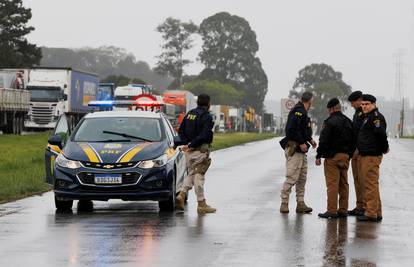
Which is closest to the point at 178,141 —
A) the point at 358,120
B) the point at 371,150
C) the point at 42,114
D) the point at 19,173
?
the point at 358,120

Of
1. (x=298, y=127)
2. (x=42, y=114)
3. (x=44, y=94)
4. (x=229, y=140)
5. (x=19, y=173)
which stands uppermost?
(x=44, y=94)

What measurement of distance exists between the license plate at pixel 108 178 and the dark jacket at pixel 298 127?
2.61 meters


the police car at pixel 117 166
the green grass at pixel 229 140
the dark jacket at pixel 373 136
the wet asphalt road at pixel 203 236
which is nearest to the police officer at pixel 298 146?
the wet asphalt road at pixel 203 236

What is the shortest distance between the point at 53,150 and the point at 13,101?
122 ft

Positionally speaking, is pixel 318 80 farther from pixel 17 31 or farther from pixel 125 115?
pixel 125 115

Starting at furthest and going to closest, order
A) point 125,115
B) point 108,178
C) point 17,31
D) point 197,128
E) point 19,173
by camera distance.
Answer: point 17,31 → point 19,173 → point 125,115 → point 197,128 → point 108,178

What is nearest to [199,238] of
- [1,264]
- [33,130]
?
[1,264]

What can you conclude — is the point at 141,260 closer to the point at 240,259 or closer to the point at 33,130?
the point at 240,259

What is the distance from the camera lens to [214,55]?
153 meters

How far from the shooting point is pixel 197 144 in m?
15.1

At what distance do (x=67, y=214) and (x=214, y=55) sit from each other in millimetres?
138789

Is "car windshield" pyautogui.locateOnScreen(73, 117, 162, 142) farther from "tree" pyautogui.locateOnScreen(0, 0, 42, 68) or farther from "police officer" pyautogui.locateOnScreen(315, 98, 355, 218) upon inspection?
"tree" pyautogui.locateOnScreen(0, 0, 42, 68)

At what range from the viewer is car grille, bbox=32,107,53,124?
56062 mm

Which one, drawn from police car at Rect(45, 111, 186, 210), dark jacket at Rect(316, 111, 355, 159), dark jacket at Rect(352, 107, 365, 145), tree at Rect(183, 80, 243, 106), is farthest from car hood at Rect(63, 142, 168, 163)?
tree at Rect(183, 80, 243, 106)
